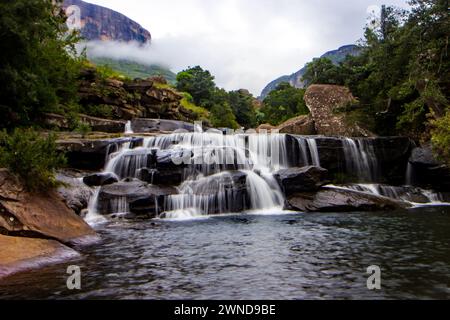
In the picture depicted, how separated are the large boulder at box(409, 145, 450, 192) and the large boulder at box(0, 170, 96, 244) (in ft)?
64.6

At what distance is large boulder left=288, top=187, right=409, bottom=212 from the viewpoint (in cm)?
1797

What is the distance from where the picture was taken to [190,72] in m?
64.1

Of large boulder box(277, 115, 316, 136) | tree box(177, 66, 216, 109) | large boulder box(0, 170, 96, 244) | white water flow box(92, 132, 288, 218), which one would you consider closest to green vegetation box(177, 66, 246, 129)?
tree box(177, 66, 216, 109)

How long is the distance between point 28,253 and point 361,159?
21.3 metres

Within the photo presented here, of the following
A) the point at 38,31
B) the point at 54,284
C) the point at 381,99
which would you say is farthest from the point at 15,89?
the point at 381,99

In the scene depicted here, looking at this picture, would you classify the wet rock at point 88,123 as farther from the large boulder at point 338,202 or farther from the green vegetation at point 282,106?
the green vegetation at point 282,106

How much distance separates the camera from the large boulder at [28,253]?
26.7 ft

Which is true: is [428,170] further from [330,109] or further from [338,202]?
[330,109]

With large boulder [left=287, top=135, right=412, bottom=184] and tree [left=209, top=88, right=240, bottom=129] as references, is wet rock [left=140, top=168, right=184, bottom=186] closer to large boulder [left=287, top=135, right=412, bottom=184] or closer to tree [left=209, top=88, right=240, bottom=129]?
large boulder [left=287, top=135, right=412, bottom=184]

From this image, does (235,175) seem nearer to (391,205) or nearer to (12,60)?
(391,205)

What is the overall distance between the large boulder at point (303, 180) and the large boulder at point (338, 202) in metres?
0.31

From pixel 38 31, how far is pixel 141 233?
13797mm

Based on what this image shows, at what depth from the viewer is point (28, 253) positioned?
8828mm

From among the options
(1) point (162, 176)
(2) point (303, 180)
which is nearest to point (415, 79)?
(2) point (303, 180)
